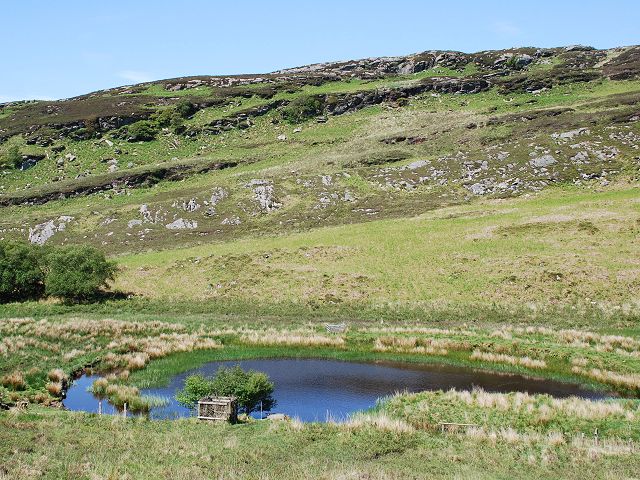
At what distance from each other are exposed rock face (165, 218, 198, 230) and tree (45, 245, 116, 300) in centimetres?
2294

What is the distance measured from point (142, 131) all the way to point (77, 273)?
77848mm

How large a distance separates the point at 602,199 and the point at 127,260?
2409 inches

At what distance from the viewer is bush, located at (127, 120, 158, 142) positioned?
123625 millimetres

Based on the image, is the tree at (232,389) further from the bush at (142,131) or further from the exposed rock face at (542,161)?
the bush at (142,131)

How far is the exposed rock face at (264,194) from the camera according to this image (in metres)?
83.4

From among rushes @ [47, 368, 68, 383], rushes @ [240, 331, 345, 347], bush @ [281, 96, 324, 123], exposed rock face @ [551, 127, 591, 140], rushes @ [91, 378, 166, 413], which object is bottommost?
rushes @ [240, 331, 345, 347]

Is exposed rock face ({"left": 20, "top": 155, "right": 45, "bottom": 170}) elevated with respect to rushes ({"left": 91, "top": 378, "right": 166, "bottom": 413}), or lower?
elevated

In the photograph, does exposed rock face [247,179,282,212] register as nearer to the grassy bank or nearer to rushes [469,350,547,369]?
rushes [469,350,547,369]

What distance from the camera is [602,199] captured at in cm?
7038

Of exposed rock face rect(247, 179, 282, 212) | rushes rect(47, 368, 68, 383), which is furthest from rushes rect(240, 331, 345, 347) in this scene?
exposed rock face rect(247, 179, 282, 212)

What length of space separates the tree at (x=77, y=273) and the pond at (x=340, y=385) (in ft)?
80.7

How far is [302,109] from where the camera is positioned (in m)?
132

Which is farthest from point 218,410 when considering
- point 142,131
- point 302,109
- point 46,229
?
point 302,109

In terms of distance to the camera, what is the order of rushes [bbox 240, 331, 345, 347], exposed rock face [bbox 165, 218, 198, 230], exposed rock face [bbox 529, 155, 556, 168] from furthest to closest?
exposed rock face [bbox 529, 155, 556, 168]
exposed rock face [bbox 165, 218, 198, 230]
rushes [bbox 240, 331, 345, 347]
